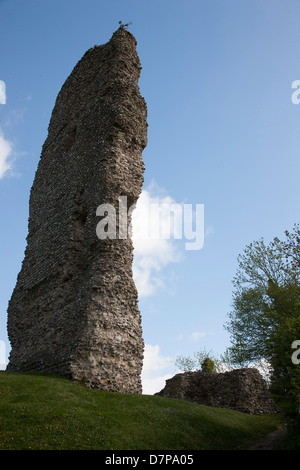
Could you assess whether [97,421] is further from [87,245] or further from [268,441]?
[87,245]

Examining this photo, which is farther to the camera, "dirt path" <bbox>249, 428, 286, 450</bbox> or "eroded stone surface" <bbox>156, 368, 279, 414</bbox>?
"eroded stone surface" <bbox>156, 368, 279, 414</bbox>

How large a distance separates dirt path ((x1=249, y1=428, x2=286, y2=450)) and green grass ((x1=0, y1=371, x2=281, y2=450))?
25 cm

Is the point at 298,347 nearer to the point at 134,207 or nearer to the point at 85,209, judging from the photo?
the point at 134,207

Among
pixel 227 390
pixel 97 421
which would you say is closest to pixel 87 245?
pixel 97 421

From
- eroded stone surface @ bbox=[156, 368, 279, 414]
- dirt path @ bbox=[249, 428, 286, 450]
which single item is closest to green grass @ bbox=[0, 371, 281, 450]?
dirt path @ bbox=[249, 428, 286, 450]

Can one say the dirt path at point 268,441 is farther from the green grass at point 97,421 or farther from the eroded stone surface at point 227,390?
the eroded stone surface at point 227,390

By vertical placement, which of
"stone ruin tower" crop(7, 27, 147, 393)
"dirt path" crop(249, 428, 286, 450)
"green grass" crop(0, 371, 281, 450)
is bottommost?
"dirt path" crop(249, 428, 286, 450)

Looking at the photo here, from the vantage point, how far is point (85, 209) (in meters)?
15.4

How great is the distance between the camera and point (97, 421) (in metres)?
8.95

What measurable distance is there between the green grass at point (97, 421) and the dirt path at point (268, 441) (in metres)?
0.25

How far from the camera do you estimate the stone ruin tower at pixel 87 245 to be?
1238cm

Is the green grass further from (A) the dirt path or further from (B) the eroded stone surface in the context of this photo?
(B) the eroded stone surface

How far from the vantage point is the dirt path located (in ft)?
35.9
